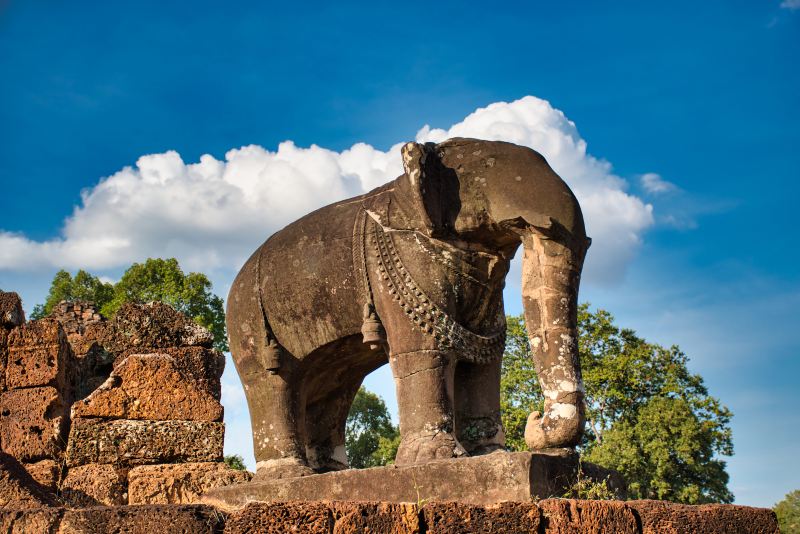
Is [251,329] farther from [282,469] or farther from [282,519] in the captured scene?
[282,519]

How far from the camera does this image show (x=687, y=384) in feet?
96.8

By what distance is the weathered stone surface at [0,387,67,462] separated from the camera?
8.02m

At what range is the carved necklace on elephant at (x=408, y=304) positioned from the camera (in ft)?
21.3

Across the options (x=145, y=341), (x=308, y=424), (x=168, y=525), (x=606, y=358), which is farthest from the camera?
(x=606, y=358)

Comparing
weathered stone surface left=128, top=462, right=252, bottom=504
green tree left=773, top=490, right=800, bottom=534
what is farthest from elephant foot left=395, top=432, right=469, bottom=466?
green tree left=773, top=490, right=800, bottom=534

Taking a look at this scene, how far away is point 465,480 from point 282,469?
6.11ft

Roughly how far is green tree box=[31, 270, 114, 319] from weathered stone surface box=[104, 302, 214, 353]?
2266cm

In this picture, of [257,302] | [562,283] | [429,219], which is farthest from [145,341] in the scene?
[562,283]

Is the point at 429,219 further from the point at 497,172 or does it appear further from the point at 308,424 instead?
the point at 308,424

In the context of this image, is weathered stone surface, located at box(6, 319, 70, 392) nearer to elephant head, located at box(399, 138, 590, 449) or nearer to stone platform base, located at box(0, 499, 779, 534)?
stone platform base, located at box(0, 499, 779, 534)

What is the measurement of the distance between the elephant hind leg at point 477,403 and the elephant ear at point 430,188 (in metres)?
1.09

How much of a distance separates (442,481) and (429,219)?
6.03 ft

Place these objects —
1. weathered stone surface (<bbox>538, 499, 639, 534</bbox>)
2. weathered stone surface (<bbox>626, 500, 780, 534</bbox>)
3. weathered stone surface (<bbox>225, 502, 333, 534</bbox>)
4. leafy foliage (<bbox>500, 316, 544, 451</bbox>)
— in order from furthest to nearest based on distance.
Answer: leafy foliage (<bbox>500, 316, 544, 451</bbox>)
weathered stone surface (<bbox>626, 500, 780, 534</bbox>)
weathered stone surface (<bbox>538, 499, 639, 534</bbox>)
weathered stone surface (<bbox>225, 502, 333, 534</bbox>)

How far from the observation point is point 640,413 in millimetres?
28109
